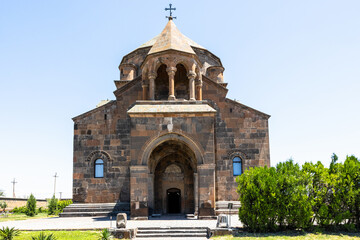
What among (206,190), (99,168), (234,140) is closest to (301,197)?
(206,190)

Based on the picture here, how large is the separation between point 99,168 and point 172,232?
6270 mm

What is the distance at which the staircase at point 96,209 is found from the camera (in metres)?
15.5

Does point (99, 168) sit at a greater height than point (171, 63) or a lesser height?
lesser

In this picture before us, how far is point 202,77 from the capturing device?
16.9 metres

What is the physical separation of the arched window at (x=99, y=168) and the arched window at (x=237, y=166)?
5.94 meters

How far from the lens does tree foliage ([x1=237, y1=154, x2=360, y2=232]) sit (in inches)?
425

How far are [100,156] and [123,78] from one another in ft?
18.3

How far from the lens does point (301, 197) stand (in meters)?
10.8

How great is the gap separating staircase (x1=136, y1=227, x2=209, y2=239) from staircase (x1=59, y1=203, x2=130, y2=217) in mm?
4495

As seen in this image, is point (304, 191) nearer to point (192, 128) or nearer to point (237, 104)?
point (192, 128)

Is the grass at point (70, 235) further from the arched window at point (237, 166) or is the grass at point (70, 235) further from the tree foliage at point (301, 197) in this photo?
the arched window at point (237, 166)

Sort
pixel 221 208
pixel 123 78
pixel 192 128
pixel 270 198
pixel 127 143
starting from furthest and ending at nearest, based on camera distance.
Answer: pixel 123 78
pixel 127 143
pixel 221 208
pixel 192 128
pixel 270 198

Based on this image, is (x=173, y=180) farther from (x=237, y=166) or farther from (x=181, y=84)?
(x=181, y=84)

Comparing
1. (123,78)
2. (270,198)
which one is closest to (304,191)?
(270,198)
